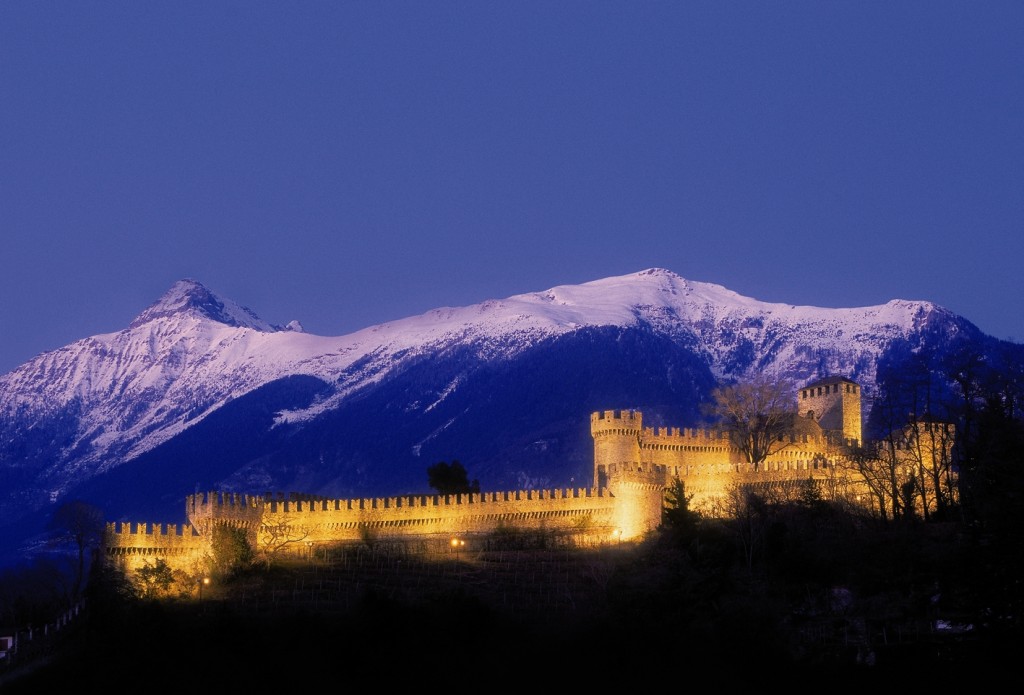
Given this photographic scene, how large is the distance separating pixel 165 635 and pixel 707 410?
33329 millimetres

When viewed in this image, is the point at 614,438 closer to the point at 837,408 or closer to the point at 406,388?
the point at 837,408

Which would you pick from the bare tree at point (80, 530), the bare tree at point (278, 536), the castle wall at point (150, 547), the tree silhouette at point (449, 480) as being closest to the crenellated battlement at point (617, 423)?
the tree silhouette at point (449, 480)

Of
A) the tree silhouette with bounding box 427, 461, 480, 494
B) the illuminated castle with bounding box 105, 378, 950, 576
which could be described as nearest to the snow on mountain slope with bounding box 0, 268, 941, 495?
the tree silhouette with bounding box 427, 461, 480, 494

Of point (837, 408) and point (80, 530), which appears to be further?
point (837, 408)

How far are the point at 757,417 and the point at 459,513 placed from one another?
17502 mm

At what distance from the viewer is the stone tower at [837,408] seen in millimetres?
81812

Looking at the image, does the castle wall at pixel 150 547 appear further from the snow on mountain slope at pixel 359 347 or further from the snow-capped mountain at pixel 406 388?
the snow on mountain slope at pixel 359 347

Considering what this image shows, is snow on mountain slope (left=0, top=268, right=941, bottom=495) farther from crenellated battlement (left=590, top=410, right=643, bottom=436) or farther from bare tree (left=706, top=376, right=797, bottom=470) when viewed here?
crenellated battlement (left=590, top=410, right=643, bottom=436)

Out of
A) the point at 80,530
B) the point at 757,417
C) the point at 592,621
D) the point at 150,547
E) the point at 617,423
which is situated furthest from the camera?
the point at 80,530

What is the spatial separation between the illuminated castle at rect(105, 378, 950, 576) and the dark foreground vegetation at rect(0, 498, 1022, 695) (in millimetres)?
2200

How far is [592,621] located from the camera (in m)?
61.2

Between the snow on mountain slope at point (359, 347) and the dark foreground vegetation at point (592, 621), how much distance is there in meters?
76.9

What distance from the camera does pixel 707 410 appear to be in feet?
271

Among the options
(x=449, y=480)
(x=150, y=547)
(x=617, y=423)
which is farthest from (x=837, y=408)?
(x=150, y=547)
